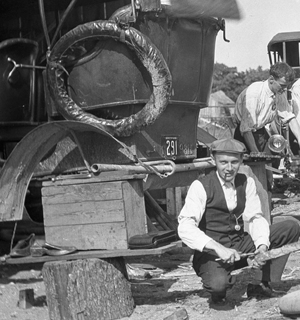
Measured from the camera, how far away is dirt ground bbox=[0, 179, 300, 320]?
4996 millimetres

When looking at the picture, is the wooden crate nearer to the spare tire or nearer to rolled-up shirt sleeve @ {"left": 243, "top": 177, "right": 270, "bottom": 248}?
the spare tire

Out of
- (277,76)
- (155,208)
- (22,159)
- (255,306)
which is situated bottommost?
(255,306)

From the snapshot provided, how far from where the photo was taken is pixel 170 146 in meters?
6.16

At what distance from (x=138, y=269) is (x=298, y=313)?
7.87 feet

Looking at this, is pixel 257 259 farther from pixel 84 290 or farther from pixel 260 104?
pixel 260 104

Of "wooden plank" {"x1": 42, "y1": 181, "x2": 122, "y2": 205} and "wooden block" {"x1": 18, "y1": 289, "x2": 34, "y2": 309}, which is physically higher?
"wooden plank" {"x1": 42, "y1": 181, "x2": 122, "y2": 205}

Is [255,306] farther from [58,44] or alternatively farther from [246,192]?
[58,44]

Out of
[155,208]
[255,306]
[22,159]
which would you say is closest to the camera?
[255,306]

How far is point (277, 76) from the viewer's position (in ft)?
25.5

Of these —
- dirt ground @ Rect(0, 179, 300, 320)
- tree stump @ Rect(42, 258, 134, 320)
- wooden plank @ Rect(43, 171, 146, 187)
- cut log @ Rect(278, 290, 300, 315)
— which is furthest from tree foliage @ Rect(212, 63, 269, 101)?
cut log @ Rect(278, 290, 300, 315)

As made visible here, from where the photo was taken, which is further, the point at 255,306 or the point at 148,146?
the point at 148,146

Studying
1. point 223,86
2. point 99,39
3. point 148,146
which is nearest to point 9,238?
point 148,146

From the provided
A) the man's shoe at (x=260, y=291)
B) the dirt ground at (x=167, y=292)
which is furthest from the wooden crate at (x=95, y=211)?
the man's shoe at (x=260, y=291)

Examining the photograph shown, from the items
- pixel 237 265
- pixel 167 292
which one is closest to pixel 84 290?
pixel 167 292
